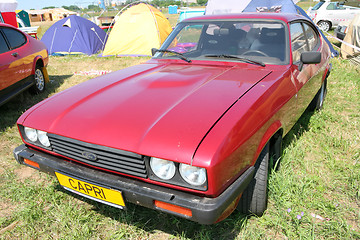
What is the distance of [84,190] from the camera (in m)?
1.87

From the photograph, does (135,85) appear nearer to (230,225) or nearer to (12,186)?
(230,225)

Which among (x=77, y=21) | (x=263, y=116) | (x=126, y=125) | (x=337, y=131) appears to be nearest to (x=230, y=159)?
(x=263, y=116)

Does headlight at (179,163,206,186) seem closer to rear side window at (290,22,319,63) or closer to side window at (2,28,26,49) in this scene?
rear side window at (290,22,319,63)

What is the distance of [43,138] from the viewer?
2.03 m

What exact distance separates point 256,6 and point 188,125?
307 inches

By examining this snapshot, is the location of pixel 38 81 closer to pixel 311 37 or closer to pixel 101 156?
pixel 101 156

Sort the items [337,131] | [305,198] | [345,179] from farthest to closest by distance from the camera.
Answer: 1. [337,131]
2. [345,179]
3. [305,198]

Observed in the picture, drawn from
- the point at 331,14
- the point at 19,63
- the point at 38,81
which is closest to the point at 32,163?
the point at 19,63

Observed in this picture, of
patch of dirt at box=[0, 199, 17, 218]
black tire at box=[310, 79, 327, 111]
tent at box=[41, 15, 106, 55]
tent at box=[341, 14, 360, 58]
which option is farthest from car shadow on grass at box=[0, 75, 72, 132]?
tent at box=[341, 14, 360, 58]

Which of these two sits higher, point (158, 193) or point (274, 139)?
point (158, 193)

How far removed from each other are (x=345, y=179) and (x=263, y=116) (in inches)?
51.8

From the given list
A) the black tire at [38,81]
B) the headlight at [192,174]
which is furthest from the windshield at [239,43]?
the black tire at [38,81]

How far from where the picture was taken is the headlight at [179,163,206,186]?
151 centimetres

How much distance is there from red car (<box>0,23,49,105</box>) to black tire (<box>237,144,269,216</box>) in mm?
3835
